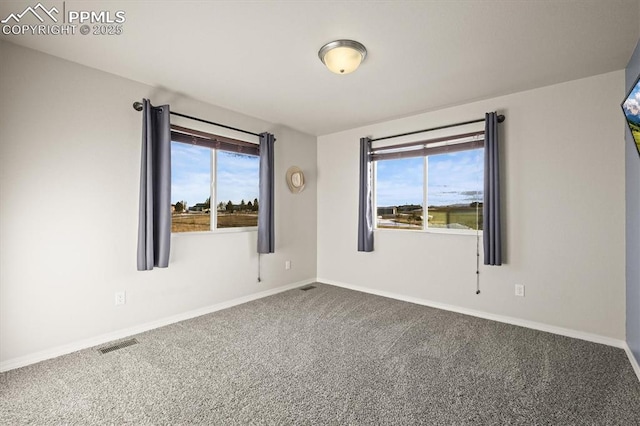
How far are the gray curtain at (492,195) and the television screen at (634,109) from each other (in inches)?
47.3

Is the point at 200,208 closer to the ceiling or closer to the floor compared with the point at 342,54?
closer to the floor

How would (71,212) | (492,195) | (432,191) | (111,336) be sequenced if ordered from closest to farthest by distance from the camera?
(71,212), (111,336), (492,195), (432,191)

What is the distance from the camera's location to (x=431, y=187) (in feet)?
12.9

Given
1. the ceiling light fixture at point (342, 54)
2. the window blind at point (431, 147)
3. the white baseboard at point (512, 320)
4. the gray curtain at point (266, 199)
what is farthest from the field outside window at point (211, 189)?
the white baseboard at point (512, 320)

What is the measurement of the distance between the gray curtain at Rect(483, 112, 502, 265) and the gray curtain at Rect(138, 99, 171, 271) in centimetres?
327

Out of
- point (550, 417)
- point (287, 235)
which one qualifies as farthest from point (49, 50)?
point (550, 417)

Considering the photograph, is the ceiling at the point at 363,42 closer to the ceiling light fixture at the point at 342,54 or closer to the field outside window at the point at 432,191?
the ceiling light fixture at the point at 342,54

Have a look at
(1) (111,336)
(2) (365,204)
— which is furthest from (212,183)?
(2) (365,204)

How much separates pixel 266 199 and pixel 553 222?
10.3ft

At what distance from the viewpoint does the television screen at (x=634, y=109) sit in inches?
69.3

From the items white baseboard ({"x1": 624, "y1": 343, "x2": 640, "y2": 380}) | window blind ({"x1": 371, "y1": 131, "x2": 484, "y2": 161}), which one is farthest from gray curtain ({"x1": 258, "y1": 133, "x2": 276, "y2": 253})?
white baseboard ({"x1": 624, "y1": 343, "x2": 640, "y2": 380})

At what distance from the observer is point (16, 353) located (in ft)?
7.55

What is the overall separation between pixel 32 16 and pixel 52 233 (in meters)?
1.54

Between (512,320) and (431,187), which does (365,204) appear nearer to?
(431,187)
